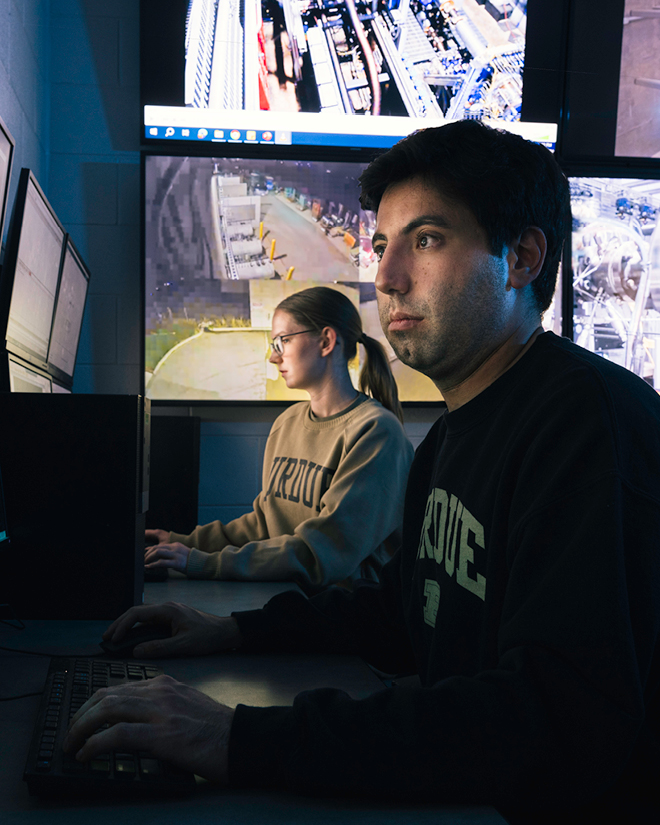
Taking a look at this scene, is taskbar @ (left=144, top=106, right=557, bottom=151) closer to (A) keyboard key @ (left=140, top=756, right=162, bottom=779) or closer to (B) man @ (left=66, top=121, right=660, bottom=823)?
(B) man @ (left=66, top=121, right=660, bottom=823)

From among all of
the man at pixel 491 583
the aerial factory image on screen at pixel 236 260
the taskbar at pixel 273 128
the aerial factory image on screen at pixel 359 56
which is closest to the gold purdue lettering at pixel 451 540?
the man at pixel 491 583

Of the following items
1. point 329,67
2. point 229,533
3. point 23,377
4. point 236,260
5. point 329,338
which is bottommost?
point 229,533

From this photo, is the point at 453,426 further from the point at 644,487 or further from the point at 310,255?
the point at 310,255

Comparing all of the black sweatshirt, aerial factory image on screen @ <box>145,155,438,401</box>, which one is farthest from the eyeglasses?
the black sweatshirt

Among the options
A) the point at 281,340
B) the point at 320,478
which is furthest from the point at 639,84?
the point at 320,478

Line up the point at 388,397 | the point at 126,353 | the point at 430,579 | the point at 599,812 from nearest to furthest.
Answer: the point at 599,812 → the point at 430,579 → the point at 388,397 → the point at 126,353

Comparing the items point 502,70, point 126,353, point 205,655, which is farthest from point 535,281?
point 502,70

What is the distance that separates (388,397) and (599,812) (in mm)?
1568

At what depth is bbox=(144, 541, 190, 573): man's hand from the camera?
5.11 ft

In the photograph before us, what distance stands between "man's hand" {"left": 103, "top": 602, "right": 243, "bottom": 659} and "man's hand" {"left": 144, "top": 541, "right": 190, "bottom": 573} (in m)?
0.59

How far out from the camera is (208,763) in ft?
1.83

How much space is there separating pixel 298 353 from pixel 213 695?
1.37 meters

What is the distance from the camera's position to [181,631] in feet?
3.14

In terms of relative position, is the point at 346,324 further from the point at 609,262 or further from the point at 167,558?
the point at 609,262
